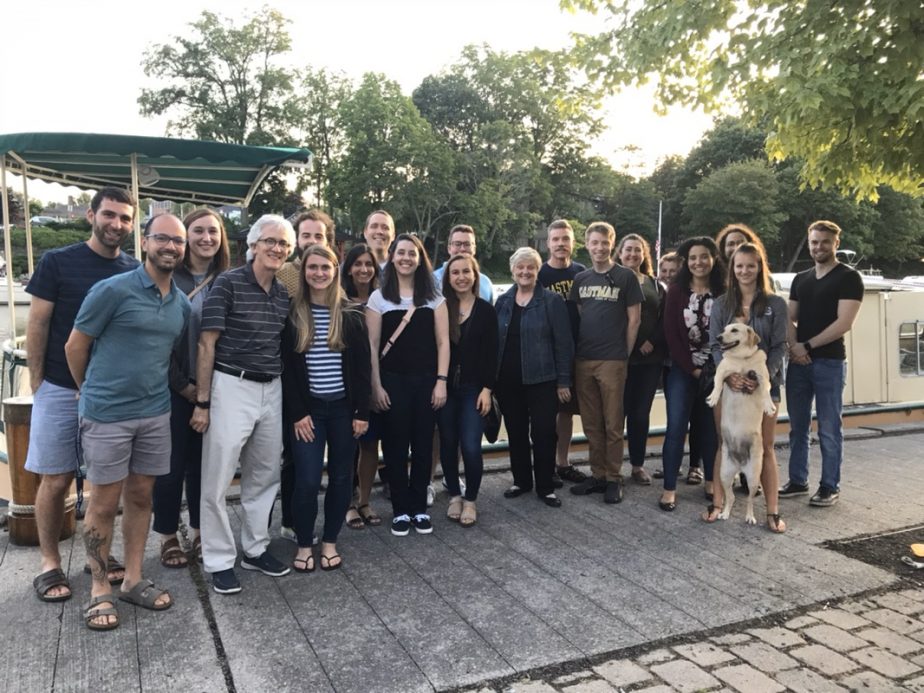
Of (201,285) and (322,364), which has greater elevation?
(201,285)

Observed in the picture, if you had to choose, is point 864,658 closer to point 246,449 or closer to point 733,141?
point 246,449

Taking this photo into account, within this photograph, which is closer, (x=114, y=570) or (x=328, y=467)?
(x=114, y=570)

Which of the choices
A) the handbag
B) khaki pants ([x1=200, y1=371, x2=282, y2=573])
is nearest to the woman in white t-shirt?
the handbag

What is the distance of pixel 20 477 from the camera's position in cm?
457

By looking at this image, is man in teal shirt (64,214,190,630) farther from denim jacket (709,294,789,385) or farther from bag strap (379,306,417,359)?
denim jacket (709,294,789,385)

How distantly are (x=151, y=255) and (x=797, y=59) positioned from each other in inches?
172

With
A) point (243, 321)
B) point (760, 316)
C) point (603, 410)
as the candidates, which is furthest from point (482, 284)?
point (243, 321)

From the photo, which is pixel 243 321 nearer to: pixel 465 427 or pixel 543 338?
pixel 465 427

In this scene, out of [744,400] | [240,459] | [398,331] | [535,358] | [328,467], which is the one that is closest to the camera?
[240,459]

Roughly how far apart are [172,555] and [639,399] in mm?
3918

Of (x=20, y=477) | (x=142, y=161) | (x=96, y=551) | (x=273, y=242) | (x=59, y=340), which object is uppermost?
(x=142, y=161)

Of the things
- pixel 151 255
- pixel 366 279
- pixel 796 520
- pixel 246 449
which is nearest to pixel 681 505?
pixel 796 520

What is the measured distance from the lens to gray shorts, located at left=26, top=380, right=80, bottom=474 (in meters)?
3.77

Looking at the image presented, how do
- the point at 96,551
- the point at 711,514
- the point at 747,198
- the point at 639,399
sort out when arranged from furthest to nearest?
the point at 747,198, the point at 639,399, the point at 711,514, the point at 96,551
